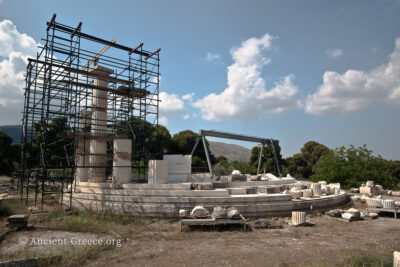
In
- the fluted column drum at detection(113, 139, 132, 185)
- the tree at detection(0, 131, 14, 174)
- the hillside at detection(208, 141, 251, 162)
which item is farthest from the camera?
the hillside at detection(208, 141, 251, 162)

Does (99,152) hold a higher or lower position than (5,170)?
higher

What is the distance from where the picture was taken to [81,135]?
15.3 m

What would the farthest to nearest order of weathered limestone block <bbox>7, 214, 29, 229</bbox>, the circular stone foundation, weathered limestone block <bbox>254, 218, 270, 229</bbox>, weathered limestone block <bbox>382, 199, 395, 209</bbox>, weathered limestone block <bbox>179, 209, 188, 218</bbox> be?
weathered limestone block <bbox>382, 199, 395, 209</bbox>
the circular stone foundation
weathered limestone block <bbox>179, 209, 188, 218</bbox>
weathered limestone block <bbox>254, 218, 270, 229</bbox>
weathered limestone block <bbox>7, 214, 29, 229</bbox>

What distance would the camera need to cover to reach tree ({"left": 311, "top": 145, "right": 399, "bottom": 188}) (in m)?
22.9

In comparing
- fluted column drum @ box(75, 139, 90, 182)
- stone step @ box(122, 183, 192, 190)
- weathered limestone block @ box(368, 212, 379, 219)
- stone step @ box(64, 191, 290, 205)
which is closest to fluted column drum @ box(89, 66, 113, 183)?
fluted column drum @ box(75, 139, 90, 182)

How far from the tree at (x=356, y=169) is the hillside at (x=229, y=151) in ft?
195

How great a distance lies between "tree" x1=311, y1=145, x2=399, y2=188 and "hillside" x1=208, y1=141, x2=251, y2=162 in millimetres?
59299

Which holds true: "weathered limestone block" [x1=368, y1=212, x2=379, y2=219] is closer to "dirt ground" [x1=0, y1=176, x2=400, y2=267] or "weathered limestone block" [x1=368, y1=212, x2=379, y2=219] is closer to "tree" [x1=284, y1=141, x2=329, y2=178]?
"dirt ground" [x1=0, y1=176, x2=400, y2=267]

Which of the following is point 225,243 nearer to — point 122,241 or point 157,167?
point 122,241

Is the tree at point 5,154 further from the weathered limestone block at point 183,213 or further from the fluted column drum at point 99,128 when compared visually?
the weathered limestone block at point 183,213

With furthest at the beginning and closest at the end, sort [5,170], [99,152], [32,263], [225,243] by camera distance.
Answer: [5,170]
[99,152]
[225,243]
[32,263]

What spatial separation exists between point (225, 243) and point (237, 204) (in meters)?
3.78

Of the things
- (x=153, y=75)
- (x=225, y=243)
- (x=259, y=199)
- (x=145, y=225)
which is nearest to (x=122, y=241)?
(x=145, y=225)

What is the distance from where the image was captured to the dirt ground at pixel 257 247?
6398 mm
